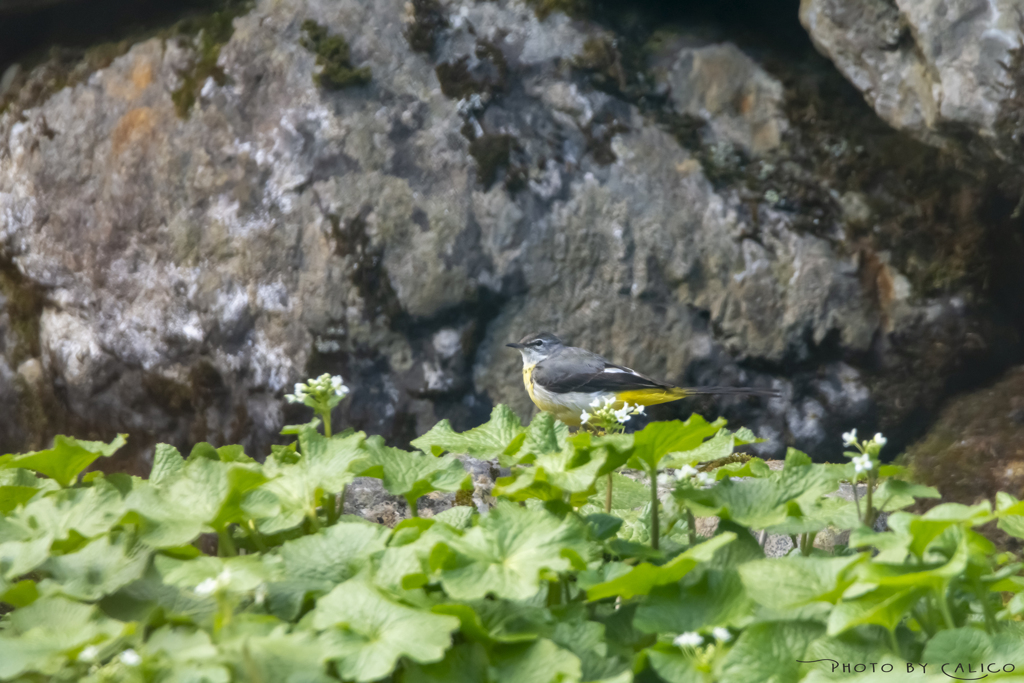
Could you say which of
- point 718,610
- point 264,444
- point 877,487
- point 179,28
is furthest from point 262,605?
point 179,28

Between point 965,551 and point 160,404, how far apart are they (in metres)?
5.21

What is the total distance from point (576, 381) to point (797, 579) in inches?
166

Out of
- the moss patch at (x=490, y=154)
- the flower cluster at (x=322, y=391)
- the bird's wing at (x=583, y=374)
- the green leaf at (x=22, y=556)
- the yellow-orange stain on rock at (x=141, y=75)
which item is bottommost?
the bird's wing at (x=583, y=374)

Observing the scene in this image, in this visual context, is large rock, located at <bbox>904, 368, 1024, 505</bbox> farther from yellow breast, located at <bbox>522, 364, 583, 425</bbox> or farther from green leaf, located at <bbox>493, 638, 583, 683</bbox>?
green leaf, located at <bbox>493, 638, 583, 683</bbox>

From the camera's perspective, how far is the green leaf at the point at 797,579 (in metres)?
0.85

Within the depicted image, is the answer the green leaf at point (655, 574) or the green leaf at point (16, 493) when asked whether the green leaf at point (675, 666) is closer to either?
the green leaf at point (655, 574)

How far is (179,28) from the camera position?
17.8ft

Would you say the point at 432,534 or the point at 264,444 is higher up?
the point at 432,534

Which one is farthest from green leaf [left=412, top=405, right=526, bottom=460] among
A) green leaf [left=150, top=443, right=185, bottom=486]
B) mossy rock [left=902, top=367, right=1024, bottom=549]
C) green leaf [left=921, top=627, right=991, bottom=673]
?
mossy rock [left=902, top=367, right=1024, bottom=549]

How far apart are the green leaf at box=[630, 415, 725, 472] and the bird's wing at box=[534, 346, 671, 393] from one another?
3.80 m

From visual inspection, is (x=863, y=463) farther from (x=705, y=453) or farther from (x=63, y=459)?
(x=63, y=459)

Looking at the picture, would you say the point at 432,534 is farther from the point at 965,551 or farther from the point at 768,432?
the point at 768,432

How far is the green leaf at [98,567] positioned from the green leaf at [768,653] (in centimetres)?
65

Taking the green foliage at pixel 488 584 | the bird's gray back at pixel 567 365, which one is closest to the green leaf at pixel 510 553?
the green foliage at pixel 488 584
